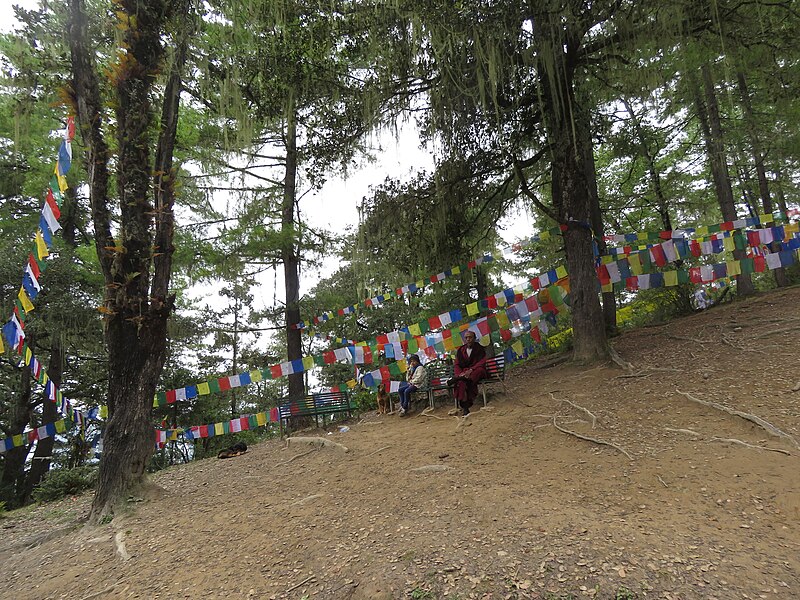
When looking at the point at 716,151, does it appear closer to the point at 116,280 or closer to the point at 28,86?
the point at 116,280

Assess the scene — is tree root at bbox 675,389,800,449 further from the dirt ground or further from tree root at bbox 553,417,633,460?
tree root at bbox 553,417,633,460

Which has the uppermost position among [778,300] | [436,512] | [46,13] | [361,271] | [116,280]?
[46,13]

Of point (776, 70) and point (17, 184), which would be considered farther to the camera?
point (17, 184)

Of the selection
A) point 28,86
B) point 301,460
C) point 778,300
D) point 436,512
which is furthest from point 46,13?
point 778,300

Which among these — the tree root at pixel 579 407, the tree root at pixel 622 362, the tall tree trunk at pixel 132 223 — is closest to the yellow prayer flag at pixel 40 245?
the tall tree trunk at pixel 132 223

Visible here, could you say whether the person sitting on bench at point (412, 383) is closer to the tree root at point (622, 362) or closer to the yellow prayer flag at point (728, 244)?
the tree root at point (622, 362)

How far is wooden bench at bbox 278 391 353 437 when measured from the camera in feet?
25.3

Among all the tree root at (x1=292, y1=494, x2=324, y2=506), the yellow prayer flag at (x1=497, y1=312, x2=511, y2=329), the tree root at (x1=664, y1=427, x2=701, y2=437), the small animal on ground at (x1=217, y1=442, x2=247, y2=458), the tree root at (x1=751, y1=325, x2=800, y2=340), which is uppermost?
the yellow prayer flag at (x1=497, y1=312, x2=511, y2=329)

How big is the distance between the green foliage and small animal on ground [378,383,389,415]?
216 inches

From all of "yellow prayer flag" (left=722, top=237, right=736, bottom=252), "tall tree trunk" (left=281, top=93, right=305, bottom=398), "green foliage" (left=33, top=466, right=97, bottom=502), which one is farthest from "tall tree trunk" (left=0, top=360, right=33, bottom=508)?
"yellow prayer flag" (left=722, top=237, right=736, bottom=252)

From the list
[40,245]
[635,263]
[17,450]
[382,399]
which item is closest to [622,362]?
[635,263]

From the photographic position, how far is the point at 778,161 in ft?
32.9

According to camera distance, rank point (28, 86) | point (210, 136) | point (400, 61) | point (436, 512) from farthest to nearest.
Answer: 1. point (210, 136)
2. point (400, 61)
3. point (28, 86)
4. point (436, 512)

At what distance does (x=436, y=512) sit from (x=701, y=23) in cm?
660
